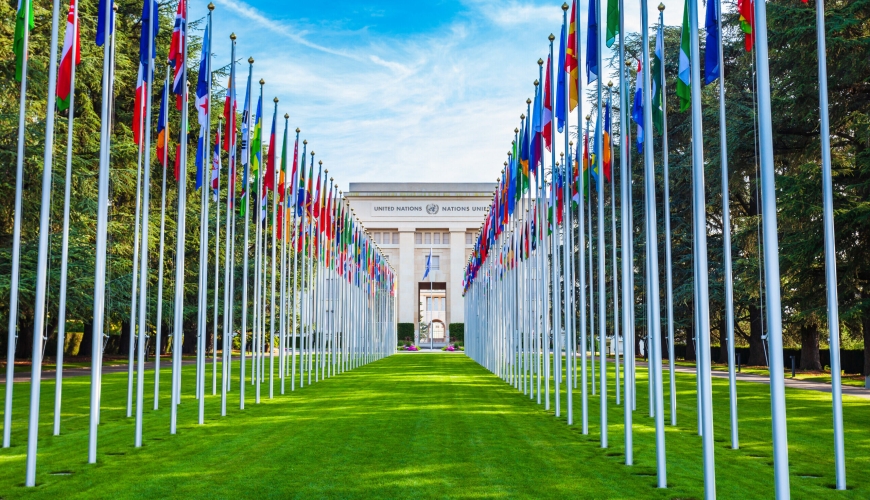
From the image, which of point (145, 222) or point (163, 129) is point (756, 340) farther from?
point (145, 222)

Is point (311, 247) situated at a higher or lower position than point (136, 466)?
higher

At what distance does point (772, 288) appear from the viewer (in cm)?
717

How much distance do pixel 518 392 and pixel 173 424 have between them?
12.9 metres

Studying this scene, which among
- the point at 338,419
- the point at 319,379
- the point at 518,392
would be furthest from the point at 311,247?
the point at 338,419

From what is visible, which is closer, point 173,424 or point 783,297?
point 173,424

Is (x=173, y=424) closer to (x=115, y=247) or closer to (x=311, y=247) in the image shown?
(x=311, y=247)

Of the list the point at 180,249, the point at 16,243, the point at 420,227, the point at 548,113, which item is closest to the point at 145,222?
the point at 180,249

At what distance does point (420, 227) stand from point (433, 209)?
275 cm

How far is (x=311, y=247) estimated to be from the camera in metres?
30.6

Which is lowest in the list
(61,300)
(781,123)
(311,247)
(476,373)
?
(476,373)

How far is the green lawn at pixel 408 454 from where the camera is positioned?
9.30m

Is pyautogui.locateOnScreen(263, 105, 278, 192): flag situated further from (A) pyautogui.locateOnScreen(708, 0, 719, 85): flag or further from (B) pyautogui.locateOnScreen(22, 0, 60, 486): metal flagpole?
(A) pyautogui.locateOnScreen(708, 0, 719, 85): flag

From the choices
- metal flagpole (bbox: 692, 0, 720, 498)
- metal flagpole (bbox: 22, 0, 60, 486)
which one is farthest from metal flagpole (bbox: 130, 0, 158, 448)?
metal flagpole (bbox: 692, 0, 720, 498)

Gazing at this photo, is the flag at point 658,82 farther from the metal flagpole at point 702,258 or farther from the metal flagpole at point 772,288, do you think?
the metal flagpole at point 772,288
